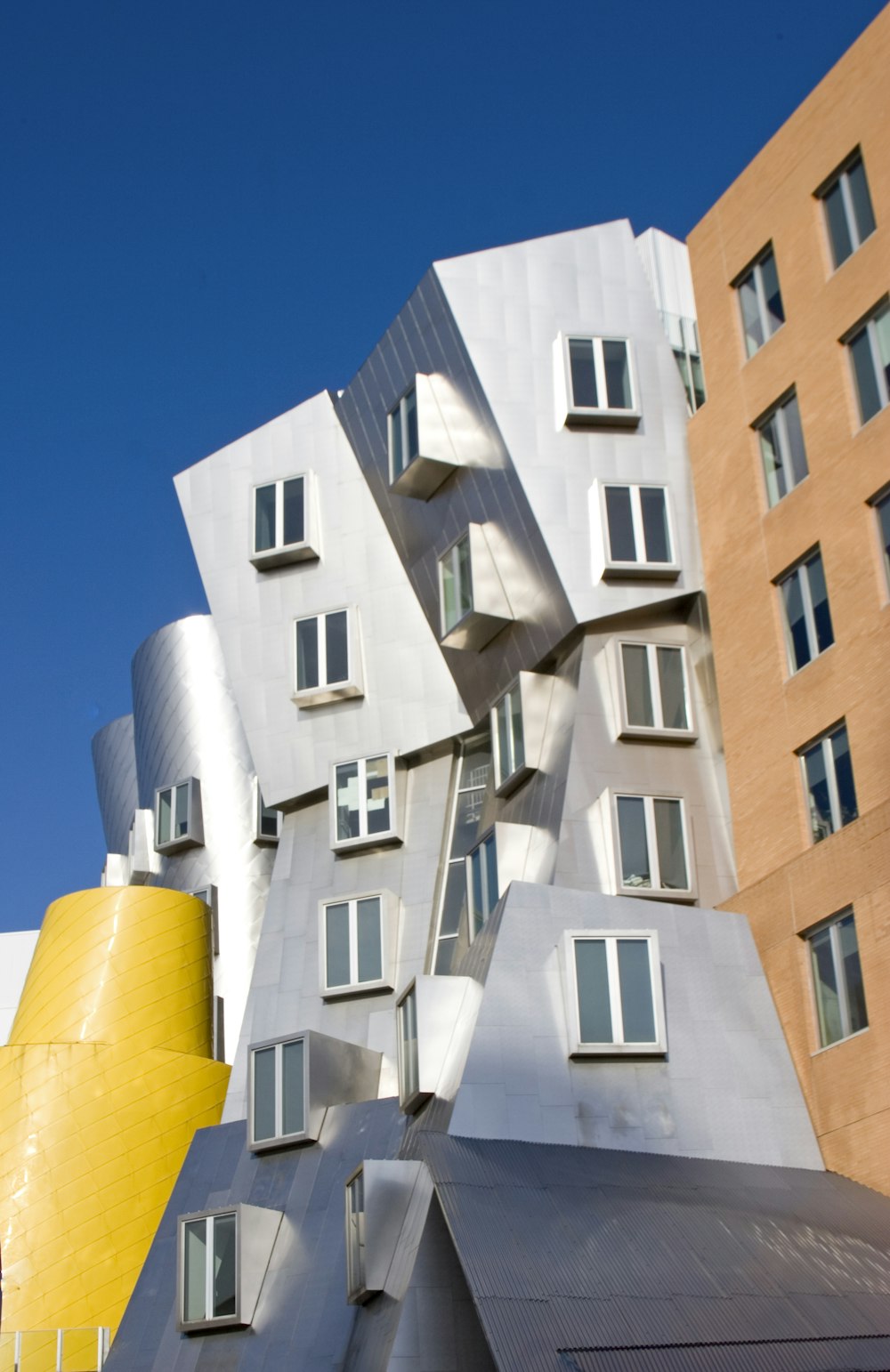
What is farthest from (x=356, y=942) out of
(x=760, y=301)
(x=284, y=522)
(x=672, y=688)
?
(x=760, y=301)

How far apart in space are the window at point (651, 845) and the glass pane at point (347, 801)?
753 cm

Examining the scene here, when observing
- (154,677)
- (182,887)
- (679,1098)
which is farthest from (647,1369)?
(154,677)

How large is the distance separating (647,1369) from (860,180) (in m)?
19.2

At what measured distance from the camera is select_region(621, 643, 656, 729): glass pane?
1237 inches

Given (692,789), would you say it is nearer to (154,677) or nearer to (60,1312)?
(60,1312)

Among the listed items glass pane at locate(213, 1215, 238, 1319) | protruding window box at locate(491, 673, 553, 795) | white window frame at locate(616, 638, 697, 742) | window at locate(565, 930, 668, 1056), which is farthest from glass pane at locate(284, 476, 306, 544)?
glass pane at locate(213, 1215, 238, 1319)

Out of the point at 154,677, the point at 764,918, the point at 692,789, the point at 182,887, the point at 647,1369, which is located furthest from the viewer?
the point at 154,677

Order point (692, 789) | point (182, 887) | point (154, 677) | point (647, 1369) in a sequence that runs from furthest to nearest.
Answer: point (154, 677)
point (182, 887)
point (692, 789)
point (647, 1369)

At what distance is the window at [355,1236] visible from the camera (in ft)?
82.2

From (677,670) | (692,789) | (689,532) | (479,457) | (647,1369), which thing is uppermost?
(479,457)

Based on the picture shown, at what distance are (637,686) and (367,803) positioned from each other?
734cm

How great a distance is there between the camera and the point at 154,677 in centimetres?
4878

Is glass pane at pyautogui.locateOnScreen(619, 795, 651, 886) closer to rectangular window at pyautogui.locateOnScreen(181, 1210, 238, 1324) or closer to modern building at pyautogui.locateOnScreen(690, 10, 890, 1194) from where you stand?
modern building at pyautogui.locateOnScreen(690, 10, 890, 1194)

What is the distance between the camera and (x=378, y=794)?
36.0m
